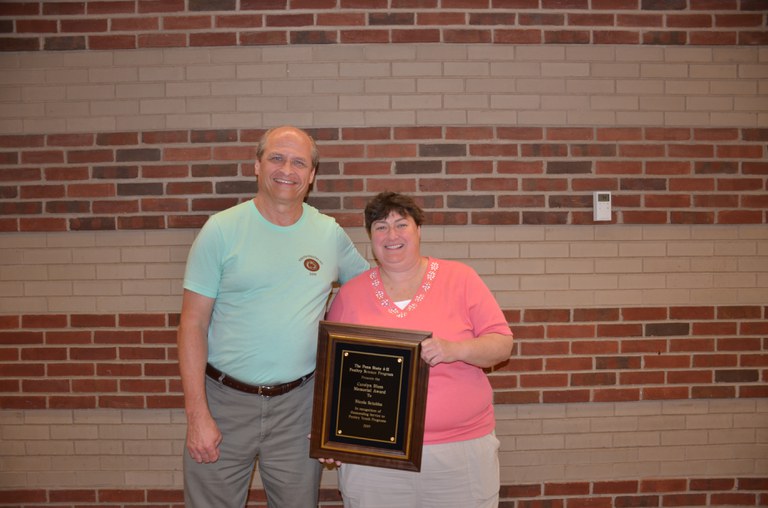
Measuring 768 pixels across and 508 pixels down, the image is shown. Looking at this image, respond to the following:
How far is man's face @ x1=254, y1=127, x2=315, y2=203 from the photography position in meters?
2.33

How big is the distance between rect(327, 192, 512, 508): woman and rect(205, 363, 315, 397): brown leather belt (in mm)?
378

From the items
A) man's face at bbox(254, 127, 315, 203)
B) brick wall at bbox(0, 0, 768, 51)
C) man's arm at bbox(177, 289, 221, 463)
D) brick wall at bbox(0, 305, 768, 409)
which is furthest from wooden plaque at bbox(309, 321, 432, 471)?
brick wall at bbox(0, 0, 768, 51)

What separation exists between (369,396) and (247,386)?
55 cm

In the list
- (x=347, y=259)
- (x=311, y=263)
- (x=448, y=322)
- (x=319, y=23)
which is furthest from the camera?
(x=319, y=23)

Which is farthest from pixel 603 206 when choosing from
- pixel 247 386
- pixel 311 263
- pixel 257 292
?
pixel 247 386

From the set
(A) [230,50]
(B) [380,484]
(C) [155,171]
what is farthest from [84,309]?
(B) [380,484]

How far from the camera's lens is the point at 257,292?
91.1 inches

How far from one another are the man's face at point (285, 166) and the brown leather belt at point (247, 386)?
31.7 inches

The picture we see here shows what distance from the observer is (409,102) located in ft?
10.5

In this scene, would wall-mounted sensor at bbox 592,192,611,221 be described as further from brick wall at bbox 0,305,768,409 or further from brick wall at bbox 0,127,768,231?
brick wall at bbox 0,305,768,409

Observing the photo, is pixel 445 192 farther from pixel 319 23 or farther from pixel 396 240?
pixel 319 23

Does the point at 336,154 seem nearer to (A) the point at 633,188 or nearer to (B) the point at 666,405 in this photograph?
(A) the point at 633,188

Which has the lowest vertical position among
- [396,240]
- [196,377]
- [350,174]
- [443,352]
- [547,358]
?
[547,358]

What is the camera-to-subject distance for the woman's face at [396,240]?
228cm
